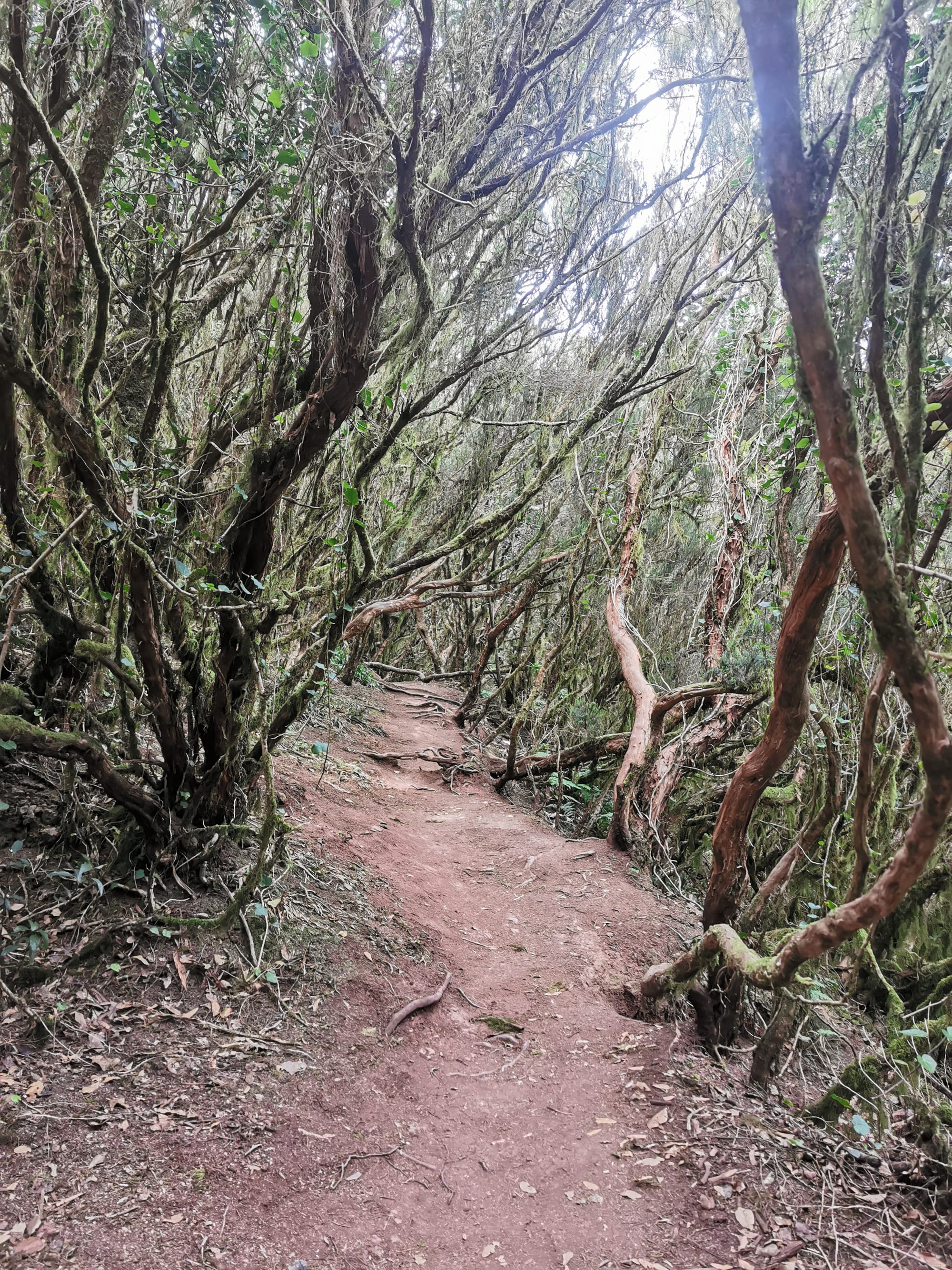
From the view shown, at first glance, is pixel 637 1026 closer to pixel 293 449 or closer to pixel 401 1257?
pixel 401 1257

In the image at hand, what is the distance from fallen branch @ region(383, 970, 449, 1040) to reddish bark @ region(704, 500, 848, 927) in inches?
66.9

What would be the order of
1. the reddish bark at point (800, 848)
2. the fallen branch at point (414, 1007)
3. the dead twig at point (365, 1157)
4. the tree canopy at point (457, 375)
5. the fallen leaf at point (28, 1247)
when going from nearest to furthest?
1. the fallen leaf at point (28, 1247)
2. the tree canopy at point (457, 375)
3. the dead twig at point (365, 1157)
4. the fallen branch at point (414, 1007)
5. the reddish bark at point (800, 848)

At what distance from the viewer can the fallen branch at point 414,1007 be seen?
12.5 ft

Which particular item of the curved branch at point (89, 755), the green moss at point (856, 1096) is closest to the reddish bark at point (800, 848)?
the green moss at point (856, 1096)

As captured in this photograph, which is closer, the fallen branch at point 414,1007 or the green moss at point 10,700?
the green moss at point 10,700

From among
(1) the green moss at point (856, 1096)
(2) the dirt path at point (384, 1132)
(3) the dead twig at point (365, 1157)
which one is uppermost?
(1) the green moss at point (856, 1096)

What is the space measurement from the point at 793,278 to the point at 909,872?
5.87 feet

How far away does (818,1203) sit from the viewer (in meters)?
2.72

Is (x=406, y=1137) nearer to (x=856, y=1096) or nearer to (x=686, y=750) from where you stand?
(x=856, y=1096)

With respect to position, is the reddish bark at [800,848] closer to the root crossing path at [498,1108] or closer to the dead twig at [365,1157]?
the root crossing path at [498,1108]

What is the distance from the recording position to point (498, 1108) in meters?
3.48

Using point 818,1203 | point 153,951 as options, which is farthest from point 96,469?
point 818,1203

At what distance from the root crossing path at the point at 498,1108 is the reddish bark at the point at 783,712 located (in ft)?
2.99

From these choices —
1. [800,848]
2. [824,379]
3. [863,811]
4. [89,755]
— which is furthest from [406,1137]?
[824,379]
